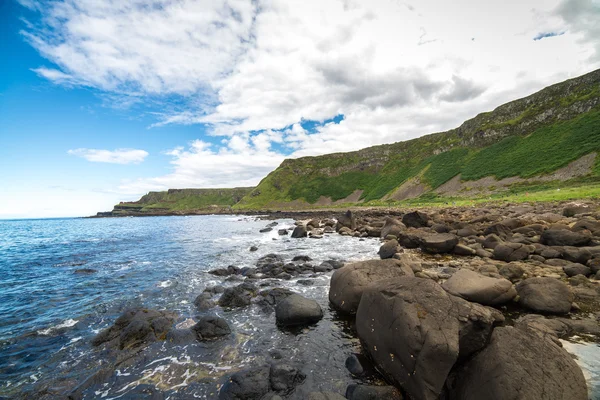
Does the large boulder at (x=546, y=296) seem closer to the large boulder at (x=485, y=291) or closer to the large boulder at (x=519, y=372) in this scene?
the large boulder at (x=485, y=291)

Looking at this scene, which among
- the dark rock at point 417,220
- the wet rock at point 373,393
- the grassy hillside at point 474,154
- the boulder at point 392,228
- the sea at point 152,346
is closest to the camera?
the wet rock at point 373,393

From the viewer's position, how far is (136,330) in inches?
395

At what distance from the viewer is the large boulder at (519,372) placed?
196 inches

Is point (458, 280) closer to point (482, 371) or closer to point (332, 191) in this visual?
point (482, 371)

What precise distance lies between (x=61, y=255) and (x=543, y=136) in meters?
121

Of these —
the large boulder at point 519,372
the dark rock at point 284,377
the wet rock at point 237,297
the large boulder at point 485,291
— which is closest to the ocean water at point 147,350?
the dark rock at point 284,377

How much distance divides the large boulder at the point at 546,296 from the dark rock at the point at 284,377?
878 centimetres

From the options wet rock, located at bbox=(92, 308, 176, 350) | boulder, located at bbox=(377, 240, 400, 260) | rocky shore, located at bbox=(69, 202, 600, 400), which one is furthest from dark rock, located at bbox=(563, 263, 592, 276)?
wet rock, located at bbox=(92, 308, 176, 350)

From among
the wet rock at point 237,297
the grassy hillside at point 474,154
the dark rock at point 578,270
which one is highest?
the grassy hillside at point 474,154

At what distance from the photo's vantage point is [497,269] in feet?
42.7

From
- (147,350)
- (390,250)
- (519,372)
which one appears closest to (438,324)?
(519,372)

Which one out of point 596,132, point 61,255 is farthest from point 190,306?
point 596,132

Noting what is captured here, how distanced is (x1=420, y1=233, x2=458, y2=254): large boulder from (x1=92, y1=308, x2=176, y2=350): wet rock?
1773cm

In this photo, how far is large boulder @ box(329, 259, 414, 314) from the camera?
430 inches
